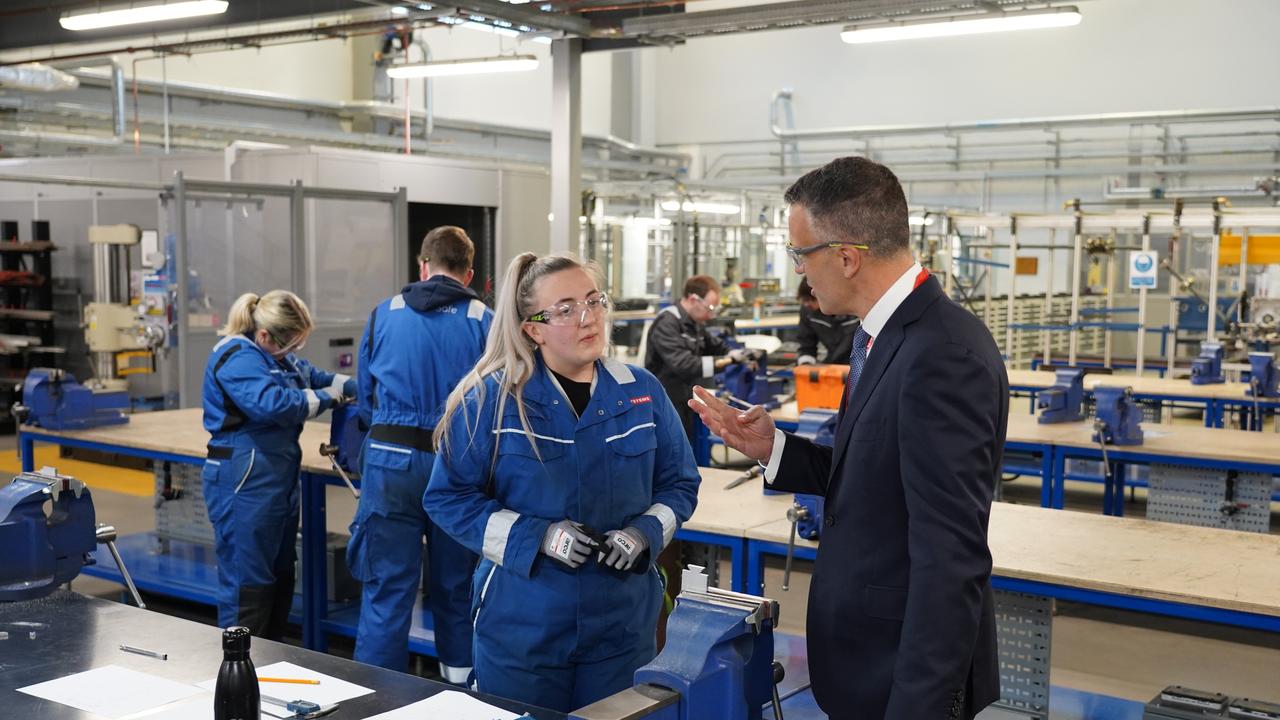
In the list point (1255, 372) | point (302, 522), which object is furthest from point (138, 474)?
point (1255, 372)

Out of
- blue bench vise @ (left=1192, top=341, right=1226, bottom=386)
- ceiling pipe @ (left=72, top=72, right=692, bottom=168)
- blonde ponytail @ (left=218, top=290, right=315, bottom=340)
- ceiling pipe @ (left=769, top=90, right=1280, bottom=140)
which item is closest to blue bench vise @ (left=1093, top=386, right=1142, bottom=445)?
blue bench vise @ (left=1192, top=341, right=1226, bottom=386)

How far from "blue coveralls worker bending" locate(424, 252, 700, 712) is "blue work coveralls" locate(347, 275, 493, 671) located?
133cm

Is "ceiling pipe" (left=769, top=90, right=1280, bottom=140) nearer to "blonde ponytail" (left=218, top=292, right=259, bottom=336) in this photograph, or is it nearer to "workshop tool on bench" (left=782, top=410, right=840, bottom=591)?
"workshop tool on bench" (left=782, top=410, right=840, bottom=591)

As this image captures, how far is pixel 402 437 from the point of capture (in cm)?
381

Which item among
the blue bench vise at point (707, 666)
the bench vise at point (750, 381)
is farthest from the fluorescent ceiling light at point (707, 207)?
the blue bench vise at point (707, 666)

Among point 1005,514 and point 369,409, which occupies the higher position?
point 369,409

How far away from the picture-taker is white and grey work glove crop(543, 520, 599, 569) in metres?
2.31

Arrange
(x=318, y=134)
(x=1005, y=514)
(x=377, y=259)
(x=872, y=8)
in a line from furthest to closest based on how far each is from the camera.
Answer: (x=318, y=134)
(x=377, y=259)
(x=872, y=8)
(x=1005, y=514)

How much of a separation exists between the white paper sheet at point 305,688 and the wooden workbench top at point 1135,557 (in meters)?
1.68

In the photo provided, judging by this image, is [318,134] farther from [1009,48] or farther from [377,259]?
[1009,48]

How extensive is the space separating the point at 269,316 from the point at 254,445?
0.48 m

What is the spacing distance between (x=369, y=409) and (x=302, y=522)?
97cm

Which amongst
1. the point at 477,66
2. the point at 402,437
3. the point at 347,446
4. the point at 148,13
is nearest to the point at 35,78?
the point at 148,13

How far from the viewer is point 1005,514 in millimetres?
3779
